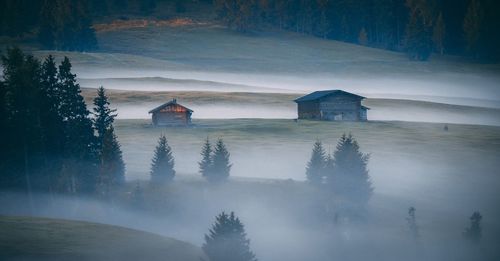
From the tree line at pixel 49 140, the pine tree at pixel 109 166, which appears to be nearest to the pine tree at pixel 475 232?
the pine tree at pixel 109 166

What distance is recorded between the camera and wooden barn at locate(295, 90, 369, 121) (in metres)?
84.6

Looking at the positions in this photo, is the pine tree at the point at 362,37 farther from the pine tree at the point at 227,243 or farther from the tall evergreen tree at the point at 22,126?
the pine tree at the point at 227,243

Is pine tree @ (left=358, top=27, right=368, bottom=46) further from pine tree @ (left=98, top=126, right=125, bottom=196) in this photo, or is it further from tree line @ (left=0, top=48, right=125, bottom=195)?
pine tree @ (left=98, top=126, right=125, bottom=196)

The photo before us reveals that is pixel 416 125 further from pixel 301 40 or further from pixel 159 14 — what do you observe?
pixel 159 14

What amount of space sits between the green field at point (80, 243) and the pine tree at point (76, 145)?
8.67m

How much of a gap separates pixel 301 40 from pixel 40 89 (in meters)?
103

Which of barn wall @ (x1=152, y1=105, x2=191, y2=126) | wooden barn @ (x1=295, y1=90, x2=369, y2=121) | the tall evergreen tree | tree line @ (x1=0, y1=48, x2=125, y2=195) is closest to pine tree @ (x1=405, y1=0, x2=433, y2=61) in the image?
wooden barn @ (x1=295, y1=90, x2=369, y2=121)

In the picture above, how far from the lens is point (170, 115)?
78938 mm

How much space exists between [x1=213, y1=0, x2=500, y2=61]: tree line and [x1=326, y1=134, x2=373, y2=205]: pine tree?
9245cm

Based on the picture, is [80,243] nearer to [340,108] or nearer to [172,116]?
[172,116]

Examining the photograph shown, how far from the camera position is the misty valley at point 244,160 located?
1747 inches

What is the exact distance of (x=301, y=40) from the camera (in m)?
154

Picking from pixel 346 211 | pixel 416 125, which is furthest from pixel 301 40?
pixel 346 211

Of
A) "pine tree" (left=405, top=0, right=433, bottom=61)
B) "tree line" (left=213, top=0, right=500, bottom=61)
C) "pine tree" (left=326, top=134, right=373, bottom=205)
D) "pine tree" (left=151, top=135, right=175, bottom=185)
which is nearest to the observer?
"pine tree" (left=326, top=134, right=373, bottom=205)
